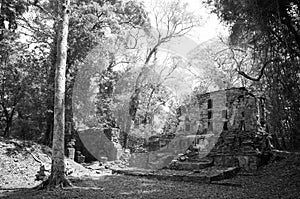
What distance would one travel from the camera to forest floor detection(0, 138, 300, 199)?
18.9ft

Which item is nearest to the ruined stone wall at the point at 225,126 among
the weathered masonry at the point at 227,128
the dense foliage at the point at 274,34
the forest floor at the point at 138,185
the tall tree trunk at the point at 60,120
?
the weathered masonry at the point at 227,128

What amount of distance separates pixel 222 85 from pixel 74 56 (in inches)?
470

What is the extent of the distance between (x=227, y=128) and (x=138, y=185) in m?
6.76

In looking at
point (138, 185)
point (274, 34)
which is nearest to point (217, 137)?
point (138, 185)

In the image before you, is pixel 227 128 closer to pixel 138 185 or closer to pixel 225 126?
pixel 225 126

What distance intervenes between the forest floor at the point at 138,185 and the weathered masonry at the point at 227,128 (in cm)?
108

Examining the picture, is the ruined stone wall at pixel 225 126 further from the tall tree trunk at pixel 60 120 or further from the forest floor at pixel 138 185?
the tall tree trunk at pixel 60 120

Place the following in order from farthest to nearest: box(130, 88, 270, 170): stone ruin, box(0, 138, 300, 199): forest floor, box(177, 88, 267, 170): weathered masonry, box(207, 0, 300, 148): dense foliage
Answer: box(130, 88, 270, 170): stone ruin
box(177, 88, 267, 170): weathered masonry
box(207, 0, 300, 148): dense foliage
box(0, 138, 300, 199): forest floor

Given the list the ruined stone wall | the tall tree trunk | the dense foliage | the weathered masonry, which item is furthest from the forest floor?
the dense foliage

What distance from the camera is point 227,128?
1279cm

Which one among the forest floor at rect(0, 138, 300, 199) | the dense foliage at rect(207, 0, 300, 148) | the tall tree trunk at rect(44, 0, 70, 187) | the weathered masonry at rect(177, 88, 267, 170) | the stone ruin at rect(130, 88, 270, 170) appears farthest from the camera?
the stone ruin at rect(130, 88, 270, 170)

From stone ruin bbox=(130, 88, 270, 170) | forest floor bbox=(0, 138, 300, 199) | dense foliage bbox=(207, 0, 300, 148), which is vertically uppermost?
dense foliage bbox=(207, 0, 300, 148)

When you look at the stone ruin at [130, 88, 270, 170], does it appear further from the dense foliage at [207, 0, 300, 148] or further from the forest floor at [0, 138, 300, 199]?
the dense foliage at [207, 0, 300, 148]

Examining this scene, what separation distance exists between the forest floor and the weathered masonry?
42.7 inches
